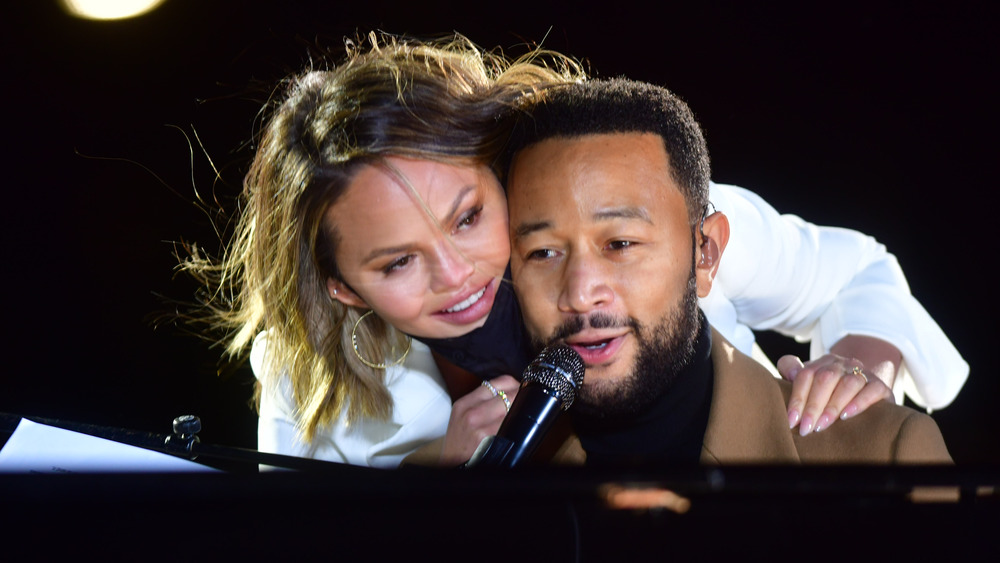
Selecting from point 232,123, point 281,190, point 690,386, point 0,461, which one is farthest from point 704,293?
point 0,461

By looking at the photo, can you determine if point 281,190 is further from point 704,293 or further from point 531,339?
point 704,293

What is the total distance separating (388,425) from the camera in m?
1.02

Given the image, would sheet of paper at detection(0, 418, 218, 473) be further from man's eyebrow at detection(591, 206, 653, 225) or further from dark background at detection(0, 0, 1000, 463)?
man's eyebrow at detection(591, 206, 653, 225)

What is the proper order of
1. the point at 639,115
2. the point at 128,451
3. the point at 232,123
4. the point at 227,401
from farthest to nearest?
the point at 227,401
the point at 232,123
the point at 128,451
the point at 639,115

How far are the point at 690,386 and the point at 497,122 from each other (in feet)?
1.18

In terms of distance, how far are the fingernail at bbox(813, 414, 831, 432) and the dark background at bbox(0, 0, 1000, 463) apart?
0.20 m

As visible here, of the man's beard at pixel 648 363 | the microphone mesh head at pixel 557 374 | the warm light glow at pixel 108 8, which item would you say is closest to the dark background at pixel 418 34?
the warm light glow at pixel 108 8

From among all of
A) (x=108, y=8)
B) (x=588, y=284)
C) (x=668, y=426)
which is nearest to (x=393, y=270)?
(x=588, y=284)

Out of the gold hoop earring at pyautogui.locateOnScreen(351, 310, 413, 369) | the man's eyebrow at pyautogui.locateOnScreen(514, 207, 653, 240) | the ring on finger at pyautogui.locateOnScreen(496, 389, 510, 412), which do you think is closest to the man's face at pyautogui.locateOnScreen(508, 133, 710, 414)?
→ the man's eyebrow at pyautogui.locateOnScreen(514, 207, 653, 240)

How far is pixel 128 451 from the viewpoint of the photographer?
91 cm

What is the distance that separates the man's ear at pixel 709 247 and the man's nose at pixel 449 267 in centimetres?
25

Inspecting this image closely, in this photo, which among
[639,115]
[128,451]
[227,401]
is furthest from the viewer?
[227,401]

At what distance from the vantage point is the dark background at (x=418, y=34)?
0.97 meters

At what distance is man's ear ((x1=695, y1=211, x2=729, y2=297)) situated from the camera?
0.83 m
